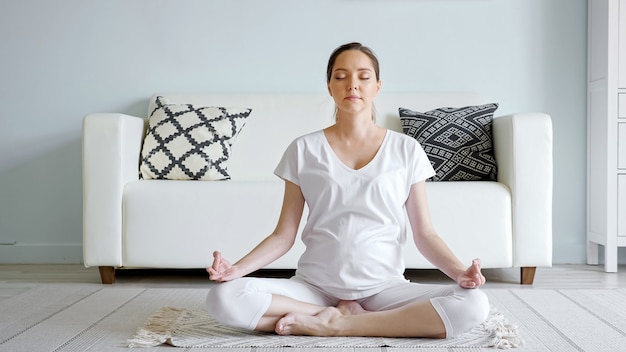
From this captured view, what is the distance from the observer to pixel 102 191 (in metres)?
3.01

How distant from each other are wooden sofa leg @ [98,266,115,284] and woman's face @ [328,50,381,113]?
4.72 ft

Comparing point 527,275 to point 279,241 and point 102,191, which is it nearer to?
point 279,241

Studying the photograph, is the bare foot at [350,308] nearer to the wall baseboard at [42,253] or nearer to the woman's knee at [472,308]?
the woman's knee at [472,308]

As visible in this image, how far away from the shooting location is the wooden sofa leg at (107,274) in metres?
3.05

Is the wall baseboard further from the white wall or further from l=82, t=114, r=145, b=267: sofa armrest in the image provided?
l=82, t=114, r=145, b=267: sofa armrest

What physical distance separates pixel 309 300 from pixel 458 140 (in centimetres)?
148

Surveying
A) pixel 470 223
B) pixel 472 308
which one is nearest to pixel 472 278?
pixel 472 308

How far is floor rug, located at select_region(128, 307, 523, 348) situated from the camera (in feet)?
6.23

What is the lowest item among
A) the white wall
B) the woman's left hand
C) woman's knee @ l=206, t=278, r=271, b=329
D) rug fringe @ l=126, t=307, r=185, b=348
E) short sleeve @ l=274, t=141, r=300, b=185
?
rug fringe @ l=126, t=307, r=185, b=348

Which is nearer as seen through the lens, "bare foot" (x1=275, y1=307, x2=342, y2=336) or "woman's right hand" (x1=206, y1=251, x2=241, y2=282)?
"woman's right hand" (x1=206, y1=251, x2=241, y2=282)

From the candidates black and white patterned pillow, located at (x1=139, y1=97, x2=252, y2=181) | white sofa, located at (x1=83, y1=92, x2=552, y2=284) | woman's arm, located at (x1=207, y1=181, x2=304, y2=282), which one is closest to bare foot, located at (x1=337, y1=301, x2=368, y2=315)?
woman's arm, located at (x1=207, y1=181, x2=304, y2=282)

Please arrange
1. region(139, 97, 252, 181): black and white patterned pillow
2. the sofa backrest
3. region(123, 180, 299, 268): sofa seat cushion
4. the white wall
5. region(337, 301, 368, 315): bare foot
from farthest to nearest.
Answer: the white wall, the sofa backrest, region(139, 97, 252, 181): black and white patterned pillow, region(123, 180, 299, 268): sofa seat cushion, region(337, 301, 368, 315): bare foot

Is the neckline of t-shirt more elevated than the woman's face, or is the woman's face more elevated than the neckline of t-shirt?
the woman's face

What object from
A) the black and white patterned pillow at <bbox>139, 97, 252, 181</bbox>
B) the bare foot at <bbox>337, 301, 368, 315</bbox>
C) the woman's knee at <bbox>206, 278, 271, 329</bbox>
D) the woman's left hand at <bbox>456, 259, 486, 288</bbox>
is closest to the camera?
the woman's left hand at <bbox>456, 259, 486, 288</bbox>
